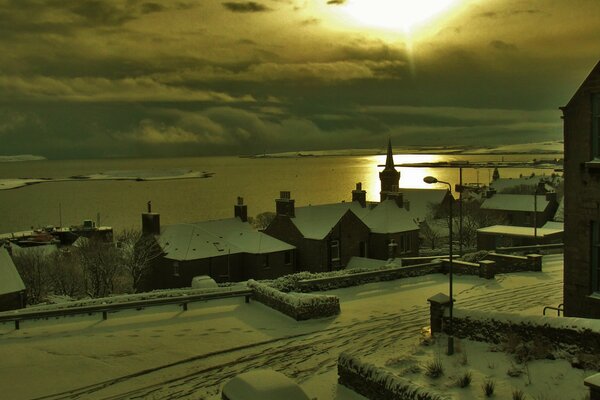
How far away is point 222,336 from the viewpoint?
72.5ft

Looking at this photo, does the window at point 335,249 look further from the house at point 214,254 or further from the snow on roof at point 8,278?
the snow on roof at point 8,278

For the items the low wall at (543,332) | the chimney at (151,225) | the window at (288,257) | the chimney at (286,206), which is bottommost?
the window at (288,257)

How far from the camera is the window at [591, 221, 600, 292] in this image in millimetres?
17625

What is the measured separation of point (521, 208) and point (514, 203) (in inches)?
82.6

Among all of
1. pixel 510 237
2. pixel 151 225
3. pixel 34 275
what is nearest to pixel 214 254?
pixel 151 225

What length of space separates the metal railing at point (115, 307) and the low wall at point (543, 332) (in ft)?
42.4

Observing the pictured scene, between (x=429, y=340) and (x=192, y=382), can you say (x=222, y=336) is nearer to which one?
(x=192, y=382)

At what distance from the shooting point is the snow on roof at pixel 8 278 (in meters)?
35.5

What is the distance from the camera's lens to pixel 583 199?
17.8 meters

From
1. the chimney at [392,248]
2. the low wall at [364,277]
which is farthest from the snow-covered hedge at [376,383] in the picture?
Result: the chimney at [392,248]

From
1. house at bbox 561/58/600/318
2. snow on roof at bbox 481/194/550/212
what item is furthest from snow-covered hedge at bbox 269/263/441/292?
snow on roof at bbox 481/194/550/212

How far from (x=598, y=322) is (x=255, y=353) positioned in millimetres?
10761

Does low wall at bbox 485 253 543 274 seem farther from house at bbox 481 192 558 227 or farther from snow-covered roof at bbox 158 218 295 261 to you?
house at bbox 481 192 558 227

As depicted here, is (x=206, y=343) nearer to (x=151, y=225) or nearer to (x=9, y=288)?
(x=9, y=288)
